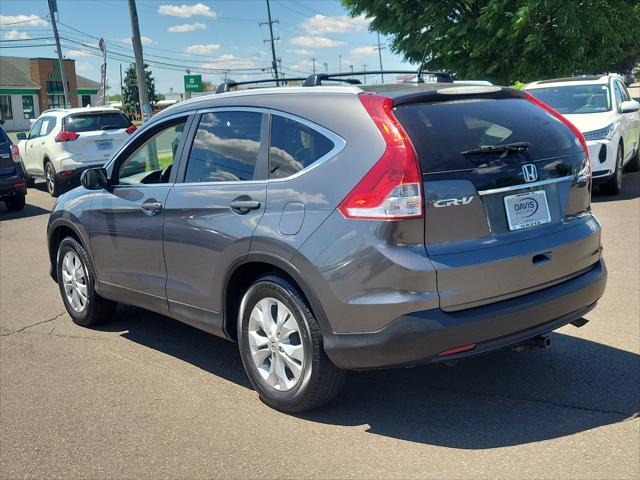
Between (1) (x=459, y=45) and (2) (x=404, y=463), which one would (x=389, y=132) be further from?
(1) (x=459, y=45)

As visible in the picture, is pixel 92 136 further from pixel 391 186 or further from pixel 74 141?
pixel 391 186

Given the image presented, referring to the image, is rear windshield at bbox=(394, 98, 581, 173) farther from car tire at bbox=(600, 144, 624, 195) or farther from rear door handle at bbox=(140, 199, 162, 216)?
car tire at bbox=(600, 144, 624, 195)

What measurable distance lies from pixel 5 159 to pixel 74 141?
2.41 metres

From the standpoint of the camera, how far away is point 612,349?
480 centimetres

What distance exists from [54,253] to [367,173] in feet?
12.3

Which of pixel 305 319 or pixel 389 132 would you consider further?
pixel 305 319

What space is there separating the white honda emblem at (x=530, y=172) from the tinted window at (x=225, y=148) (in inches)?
59.0

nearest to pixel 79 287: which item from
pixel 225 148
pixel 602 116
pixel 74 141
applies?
pixel 225 148

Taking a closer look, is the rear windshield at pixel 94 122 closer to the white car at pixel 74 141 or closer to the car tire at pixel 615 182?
the white car at pixel 74 141

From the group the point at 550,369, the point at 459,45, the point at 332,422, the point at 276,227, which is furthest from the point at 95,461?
the point at 459,45

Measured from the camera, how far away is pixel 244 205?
4.02 m

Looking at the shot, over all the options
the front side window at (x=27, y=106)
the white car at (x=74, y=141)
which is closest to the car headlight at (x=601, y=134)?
the white car at (x=74, y=141)

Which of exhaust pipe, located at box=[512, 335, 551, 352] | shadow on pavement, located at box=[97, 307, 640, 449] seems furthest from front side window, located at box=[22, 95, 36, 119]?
exhaust pipe, located at box=[512, 335, 551, 352]

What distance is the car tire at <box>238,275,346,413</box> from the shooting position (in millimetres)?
3764
